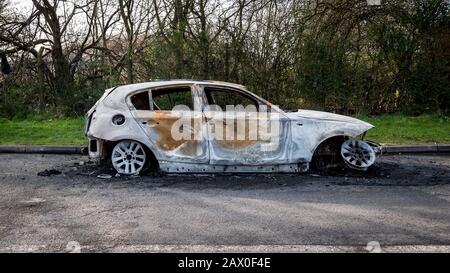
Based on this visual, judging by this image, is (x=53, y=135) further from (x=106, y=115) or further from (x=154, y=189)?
(x=154, y=189)

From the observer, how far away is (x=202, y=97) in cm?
740

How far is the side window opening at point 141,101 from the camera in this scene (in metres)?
7.39

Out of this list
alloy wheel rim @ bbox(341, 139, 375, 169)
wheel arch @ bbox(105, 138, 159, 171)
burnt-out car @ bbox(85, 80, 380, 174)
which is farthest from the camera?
alloy wheel rim @ bbox(341, 139, 375, 169)

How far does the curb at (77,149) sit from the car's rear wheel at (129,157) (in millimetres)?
2330

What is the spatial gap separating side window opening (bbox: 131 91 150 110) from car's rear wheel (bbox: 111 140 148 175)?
56 cm

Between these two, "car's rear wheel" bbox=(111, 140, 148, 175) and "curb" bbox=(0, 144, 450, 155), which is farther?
"curb" bbox=(0, 144, 450, 155)

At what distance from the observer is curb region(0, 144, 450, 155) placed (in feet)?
30.8

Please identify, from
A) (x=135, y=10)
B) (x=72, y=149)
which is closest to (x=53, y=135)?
(x=72, y=149)

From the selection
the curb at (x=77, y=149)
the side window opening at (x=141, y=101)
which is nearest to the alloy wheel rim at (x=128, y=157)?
the side window opening at (x=141, y=101)

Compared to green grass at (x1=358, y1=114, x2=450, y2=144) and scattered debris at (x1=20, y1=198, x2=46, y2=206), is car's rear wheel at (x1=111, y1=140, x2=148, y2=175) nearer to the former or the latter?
scattered debris at (x1=20, y1=198, x2=46, y2=206)

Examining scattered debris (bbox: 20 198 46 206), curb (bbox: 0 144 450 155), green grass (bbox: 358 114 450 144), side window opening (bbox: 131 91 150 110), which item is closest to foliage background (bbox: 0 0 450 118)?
green grass (bbox: 358 114 450 144)

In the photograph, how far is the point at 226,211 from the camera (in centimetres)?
523

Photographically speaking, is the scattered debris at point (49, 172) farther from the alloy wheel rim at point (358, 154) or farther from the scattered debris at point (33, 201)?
the alloy wheel rim at point (358, 154)

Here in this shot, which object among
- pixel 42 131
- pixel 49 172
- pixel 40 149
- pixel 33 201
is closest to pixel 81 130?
pixel 42 131
